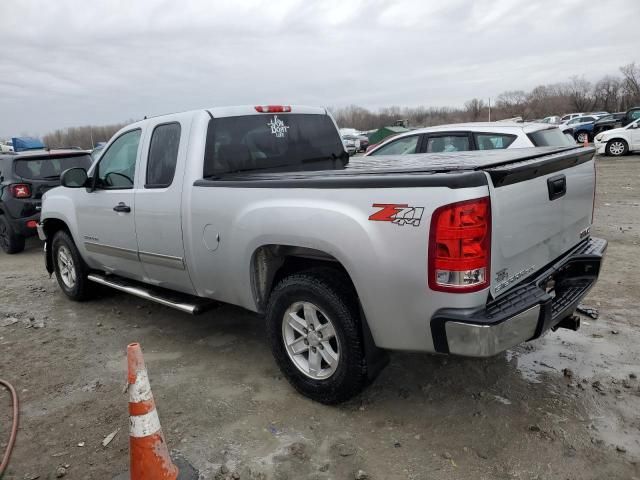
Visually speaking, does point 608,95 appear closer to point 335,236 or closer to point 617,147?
point 617,147

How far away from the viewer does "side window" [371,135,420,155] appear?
26.6 feet

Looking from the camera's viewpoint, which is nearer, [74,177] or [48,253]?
[74,177]

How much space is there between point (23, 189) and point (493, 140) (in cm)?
748

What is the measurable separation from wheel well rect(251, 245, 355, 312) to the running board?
2.16ft

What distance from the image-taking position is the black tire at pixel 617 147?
20.5 m

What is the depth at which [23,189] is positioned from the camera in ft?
28.6

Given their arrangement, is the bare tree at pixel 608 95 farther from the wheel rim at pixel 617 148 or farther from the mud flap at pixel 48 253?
the mud flap at pixel 48 253

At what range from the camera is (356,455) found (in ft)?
9.42

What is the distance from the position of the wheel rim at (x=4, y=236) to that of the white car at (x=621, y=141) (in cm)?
1971

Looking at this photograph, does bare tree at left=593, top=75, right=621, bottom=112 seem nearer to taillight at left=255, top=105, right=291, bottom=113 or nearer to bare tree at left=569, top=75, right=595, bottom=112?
bare tree at left=569, top=75, right=595, bottom=112

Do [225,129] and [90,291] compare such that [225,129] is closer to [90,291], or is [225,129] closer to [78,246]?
[78,246]

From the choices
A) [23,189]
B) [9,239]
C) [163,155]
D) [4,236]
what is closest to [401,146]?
[163,155]

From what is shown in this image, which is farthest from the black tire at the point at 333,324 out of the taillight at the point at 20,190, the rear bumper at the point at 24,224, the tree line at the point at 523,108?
the tree line at the point at 523,108

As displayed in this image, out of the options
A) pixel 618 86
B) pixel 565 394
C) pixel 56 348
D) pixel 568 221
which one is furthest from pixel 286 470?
pixel 618 86
